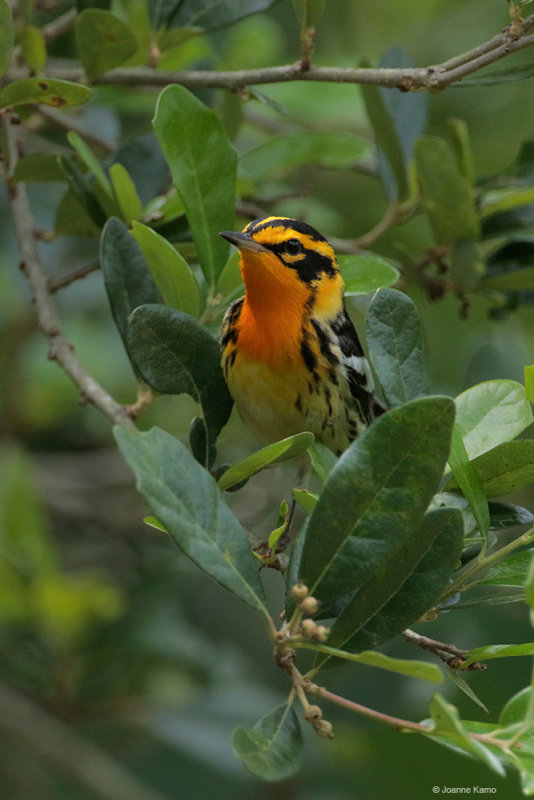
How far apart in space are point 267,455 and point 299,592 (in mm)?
322

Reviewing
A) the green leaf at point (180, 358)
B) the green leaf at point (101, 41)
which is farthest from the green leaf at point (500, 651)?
the green leaf at point (101, 41)

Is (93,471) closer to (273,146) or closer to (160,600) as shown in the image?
(160,600)

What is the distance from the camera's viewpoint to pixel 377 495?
5.94 ft

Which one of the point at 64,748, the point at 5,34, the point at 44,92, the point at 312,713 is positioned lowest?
the point at 64,748

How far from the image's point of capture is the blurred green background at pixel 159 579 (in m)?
4.07

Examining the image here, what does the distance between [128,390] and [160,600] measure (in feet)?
4.89

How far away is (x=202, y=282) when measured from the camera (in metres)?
2.96

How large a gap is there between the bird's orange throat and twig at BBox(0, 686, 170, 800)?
6.90 feet

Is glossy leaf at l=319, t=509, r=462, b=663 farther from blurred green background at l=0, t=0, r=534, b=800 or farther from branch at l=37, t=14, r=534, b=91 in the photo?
blurred green background at l=0, t=0, r=534, b=800

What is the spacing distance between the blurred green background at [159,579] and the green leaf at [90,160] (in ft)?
1.39

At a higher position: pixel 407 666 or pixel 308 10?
pixel 308 10

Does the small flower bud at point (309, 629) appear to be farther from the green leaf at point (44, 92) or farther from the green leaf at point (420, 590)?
the green leaf at point (44, 92)

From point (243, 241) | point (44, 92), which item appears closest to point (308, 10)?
point (243, 241)

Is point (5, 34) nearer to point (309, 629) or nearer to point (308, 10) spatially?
point (308, 10)
